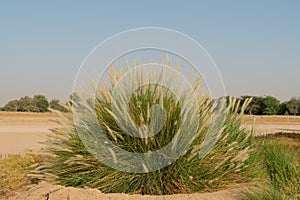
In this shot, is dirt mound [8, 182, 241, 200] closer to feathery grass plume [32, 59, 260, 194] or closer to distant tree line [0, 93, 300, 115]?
feathery grass plume [32, 59, 260, 194]

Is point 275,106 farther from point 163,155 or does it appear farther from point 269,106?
point 163,155

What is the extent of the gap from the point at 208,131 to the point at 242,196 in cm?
99

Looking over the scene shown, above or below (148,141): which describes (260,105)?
above

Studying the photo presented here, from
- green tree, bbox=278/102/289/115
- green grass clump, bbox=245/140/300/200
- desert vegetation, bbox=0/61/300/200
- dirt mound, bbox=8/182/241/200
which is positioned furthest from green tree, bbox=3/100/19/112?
dirt mound, bbox=8/182/241/200

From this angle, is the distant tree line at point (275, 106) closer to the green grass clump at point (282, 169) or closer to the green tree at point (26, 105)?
the green tree at point (26, 105)

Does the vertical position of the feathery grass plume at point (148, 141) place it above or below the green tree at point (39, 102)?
below

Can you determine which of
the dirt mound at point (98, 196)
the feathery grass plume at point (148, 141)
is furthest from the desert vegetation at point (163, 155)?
the dirt mound at point (98, 196)

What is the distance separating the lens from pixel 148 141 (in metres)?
4.95

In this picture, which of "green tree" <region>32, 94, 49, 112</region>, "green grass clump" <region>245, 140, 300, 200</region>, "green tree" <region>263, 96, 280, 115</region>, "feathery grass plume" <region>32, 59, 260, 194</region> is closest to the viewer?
"feathery grass plume" <region>32, 59, 260, 194</region>

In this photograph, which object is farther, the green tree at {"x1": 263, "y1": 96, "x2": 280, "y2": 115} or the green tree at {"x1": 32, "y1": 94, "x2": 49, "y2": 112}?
the green tree at {"x1": 263, "y1": 96, "x2": 280, "y2": 115}

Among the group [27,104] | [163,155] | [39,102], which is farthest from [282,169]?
[27,104]

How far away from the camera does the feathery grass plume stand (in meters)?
4.86

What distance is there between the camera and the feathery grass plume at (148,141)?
4863mm

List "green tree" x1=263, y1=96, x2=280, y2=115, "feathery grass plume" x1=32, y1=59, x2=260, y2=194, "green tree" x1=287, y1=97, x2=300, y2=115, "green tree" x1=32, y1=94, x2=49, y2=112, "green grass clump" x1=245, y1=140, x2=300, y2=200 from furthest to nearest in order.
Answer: "green tree" x1=287, y1=97, x2=300, y2=115
"green tree" x1=263, y1=96, x2=280, y2=115
"green tree" x1=32, y1=94, x2=49, y2=112
"green grass clump" x1=245, y1=140, x2=300, y2=200
"feathery grass plume" x1=32, y1=59, x2=260, y2=194
